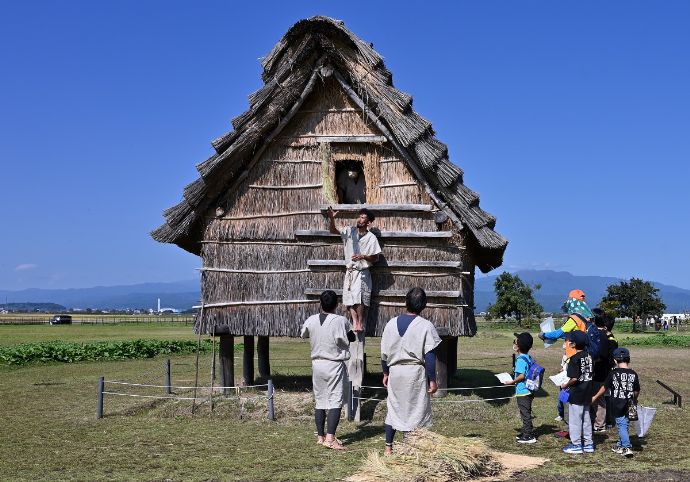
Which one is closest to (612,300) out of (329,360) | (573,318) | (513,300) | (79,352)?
(513,300)

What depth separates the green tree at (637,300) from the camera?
2564 inches

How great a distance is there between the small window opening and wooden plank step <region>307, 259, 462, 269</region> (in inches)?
58.1

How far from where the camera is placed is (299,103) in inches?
566

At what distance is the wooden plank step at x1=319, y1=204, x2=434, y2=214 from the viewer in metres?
13.8

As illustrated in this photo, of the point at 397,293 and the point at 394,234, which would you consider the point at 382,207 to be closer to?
the point at 394,234

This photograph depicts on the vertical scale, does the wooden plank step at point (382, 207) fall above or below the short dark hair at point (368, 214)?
above

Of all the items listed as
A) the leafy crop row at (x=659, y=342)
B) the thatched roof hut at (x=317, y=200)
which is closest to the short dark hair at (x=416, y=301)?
the thatched roof hut at (x=317, y=200)

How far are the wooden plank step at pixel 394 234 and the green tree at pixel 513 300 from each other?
55337 mm

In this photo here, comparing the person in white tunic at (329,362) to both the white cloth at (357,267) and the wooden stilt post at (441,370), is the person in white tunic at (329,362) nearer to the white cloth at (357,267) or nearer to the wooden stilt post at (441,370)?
the white cloth at (357,267)

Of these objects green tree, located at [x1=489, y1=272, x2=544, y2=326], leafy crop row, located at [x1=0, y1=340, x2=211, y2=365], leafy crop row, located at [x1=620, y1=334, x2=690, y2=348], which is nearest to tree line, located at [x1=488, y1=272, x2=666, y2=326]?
green tree, located at [x1=489, y1=272, x2=544, y2=326]

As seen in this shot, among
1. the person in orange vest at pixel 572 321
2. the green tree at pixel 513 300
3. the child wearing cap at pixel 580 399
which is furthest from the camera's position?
the green tree at pixel 513 300

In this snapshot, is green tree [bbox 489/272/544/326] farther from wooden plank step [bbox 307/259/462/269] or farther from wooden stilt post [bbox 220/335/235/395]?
wooden plank step [bbox 307/259/462/269]

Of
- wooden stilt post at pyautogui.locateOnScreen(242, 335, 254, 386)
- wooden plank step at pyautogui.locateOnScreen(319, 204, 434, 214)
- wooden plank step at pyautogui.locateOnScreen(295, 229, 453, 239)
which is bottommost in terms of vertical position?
wooden stilt post at pyautogui.locateOnScreen(242, 335, 254, 386)

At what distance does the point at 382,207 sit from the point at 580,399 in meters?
5.44
